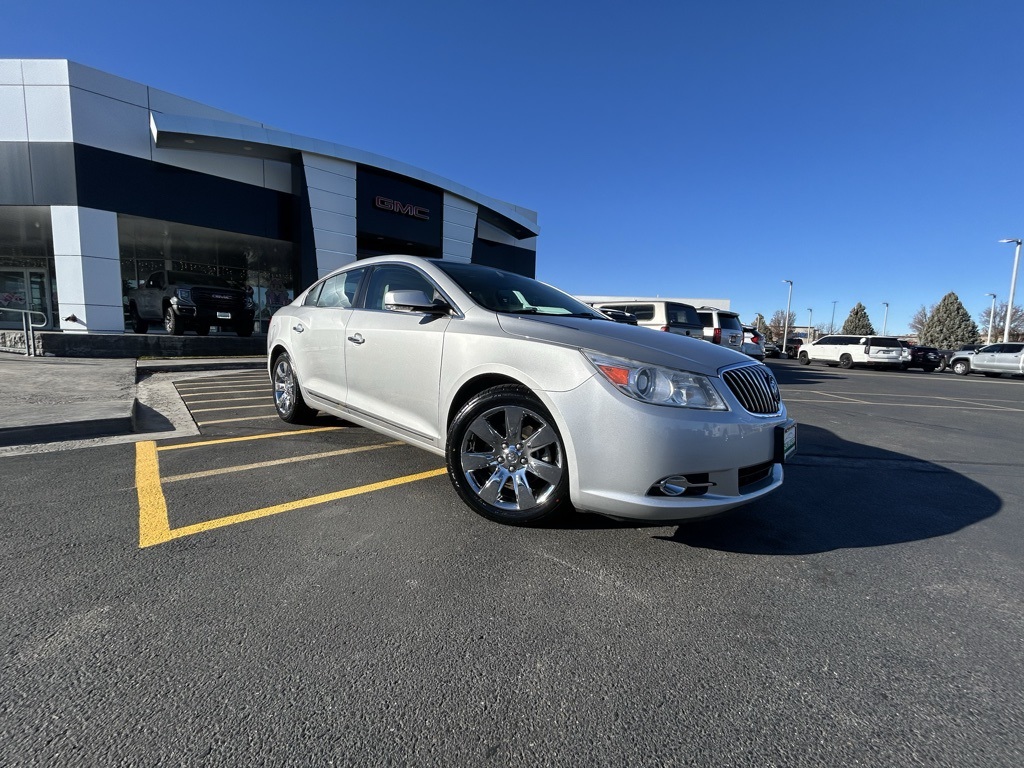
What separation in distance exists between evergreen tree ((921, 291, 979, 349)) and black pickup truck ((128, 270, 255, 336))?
223 feet

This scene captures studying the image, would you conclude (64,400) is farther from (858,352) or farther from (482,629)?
(858,352)

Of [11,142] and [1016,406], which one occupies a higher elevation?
[11,142]

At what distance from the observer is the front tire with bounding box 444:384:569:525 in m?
2.56

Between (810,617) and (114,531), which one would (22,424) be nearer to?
(114,531)

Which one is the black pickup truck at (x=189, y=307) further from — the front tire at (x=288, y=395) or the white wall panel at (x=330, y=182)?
the front tire at (x=288, y=395)

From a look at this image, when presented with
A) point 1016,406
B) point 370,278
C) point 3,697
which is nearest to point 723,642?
point 3,697

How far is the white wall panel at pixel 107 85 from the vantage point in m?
12.9

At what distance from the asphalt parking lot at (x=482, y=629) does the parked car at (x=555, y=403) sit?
0.39 metres

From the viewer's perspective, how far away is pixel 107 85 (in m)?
13.4

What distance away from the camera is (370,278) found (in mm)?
4160

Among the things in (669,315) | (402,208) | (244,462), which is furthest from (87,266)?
(669,315)

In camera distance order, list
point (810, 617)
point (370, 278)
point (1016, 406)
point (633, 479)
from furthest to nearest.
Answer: point (1016, 406)
point (370, 278)
point (633, 479)
point (810, 617)

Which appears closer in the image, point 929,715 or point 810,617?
point 929,715

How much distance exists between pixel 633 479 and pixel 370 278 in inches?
116
